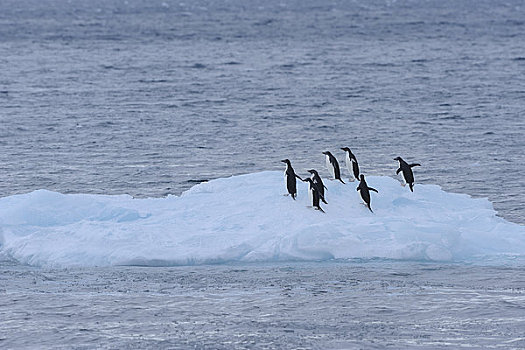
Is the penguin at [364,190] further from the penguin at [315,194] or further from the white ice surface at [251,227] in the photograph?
the penguin at [315,194]

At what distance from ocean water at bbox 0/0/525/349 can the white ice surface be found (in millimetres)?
340

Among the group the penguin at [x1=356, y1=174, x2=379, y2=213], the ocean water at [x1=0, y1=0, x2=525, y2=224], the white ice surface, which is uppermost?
the ocean water at [x1=0, y1=0, x2=525, y2=224]

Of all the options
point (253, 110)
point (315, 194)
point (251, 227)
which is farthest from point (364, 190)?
point (253, 110)

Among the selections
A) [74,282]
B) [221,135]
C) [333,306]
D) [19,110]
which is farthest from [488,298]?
[19,110]

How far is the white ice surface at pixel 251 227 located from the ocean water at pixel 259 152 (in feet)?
1.12

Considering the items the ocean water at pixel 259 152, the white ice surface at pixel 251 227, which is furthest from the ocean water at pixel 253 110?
the white ice surface at pixel 251 227

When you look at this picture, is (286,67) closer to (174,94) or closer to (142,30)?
(174,94)

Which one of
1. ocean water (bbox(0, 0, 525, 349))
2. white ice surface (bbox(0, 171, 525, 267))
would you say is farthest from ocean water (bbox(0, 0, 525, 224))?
white ice surface (bbox(0, 171, 525, 267))

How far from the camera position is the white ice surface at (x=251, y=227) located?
17.1 m

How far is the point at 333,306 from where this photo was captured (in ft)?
48.2

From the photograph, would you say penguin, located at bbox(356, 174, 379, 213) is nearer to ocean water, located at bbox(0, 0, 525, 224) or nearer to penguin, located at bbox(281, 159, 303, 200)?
penguin, located at bbox(281, 159, 303, 200)

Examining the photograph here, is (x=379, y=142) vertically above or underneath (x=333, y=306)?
above

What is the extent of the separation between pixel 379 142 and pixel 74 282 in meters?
16.5

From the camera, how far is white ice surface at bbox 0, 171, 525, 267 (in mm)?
17109
